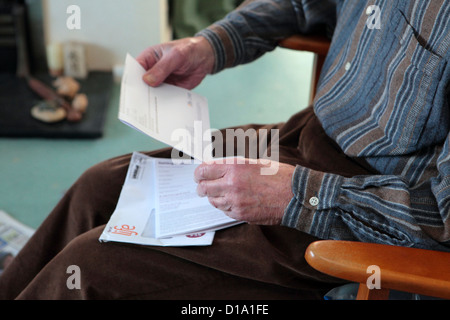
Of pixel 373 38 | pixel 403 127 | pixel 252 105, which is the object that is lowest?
pixel 252 105

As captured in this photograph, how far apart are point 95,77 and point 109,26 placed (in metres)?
0.25

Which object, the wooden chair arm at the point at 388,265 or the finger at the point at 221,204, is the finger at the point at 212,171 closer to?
the finger at the point at 221,204

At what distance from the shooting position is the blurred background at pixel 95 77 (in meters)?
1.92

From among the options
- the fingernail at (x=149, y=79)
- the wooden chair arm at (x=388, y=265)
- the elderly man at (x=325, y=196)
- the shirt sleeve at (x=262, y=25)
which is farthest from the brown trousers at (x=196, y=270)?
the shirt sleeve at (x=262, y=25)

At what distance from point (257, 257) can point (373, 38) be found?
18.1 inches

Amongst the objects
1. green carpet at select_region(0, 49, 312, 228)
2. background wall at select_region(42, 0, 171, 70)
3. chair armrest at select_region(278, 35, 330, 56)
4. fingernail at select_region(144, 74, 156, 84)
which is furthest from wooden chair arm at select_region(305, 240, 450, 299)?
background wall at select_region(42, 0, 171, 70)

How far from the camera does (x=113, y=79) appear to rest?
2418 millimetres

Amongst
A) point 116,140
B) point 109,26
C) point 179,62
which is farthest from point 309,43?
point 109,26

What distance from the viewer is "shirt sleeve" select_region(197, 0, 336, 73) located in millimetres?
1127

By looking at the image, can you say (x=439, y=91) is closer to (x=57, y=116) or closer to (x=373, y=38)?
(x=373, y=38)

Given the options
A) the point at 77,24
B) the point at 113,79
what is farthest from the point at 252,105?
the point at 77,24

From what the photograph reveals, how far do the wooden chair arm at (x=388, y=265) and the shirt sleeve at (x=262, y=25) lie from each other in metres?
0.59

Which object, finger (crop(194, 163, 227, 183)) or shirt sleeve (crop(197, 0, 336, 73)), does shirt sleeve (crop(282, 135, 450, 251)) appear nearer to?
finger (crop(194, 163, 227, 183))
